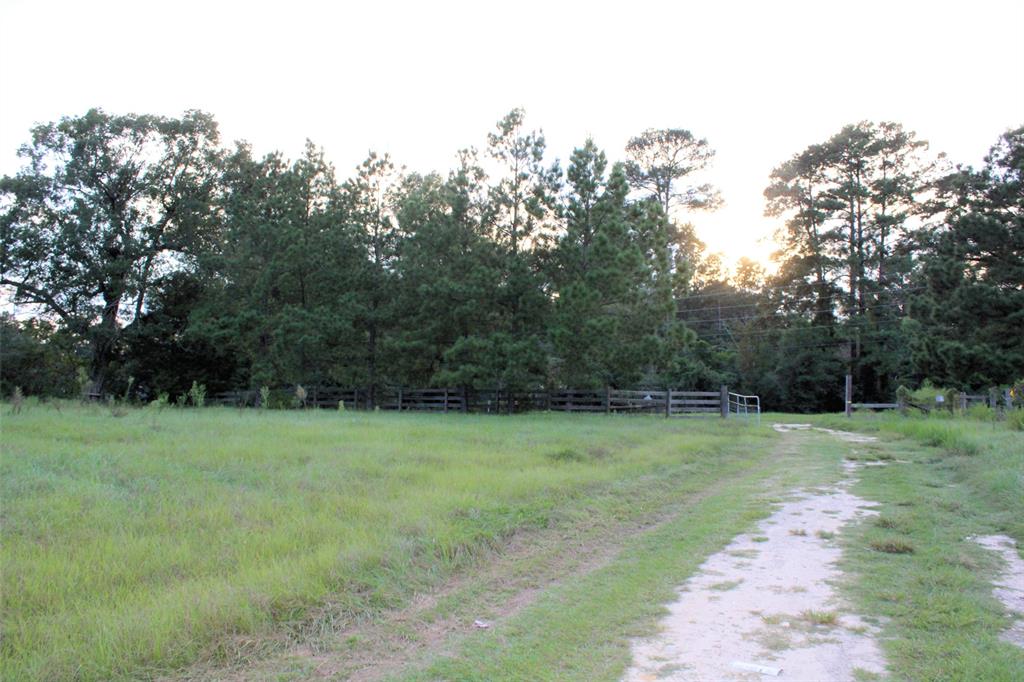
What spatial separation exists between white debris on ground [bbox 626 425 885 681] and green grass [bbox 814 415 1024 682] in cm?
21

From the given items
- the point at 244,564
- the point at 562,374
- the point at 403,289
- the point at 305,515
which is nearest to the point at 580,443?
the point at 305,515

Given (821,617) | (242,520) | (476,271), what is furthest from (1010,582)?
(476,271)

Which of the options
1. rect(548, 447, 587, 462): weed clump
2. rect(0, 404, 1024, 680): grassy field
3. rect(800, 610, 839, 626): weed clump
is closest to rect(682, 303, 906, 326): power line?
rect(548, 447, 587, 462): weed clump

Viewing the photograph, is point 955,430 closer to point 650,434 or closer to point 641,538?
point 650,434

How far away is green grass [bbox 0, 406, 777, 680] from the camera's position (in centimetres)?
411

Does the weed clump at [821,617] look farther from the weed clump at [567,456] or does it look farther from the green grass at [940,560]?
the weed clump at [567,456]

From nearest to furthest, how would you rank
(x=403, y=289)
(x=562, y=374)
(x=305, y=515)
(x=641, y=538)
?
(x=305, y=515)
(x=641, y=538)
(x=562, y=374)
(x=403, y=289)

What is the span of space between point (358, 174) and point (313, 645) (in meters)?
Result: 29.5

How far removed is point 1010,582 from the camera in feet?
17.9

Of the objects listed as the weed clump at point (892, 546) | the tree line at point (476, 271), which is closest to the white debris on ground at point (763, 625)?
the weed clump at point (892, 546)

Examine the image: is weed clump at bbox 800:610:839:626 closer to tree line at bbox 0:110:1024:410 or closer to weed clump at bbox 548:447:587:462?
weed clump at bbox 548:447:587:462

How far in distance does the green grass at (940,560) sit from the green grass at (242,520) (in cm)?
160

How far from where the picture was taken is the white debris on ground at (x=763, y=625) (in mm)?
3848

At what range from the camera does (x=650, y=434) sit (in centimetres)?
1666
